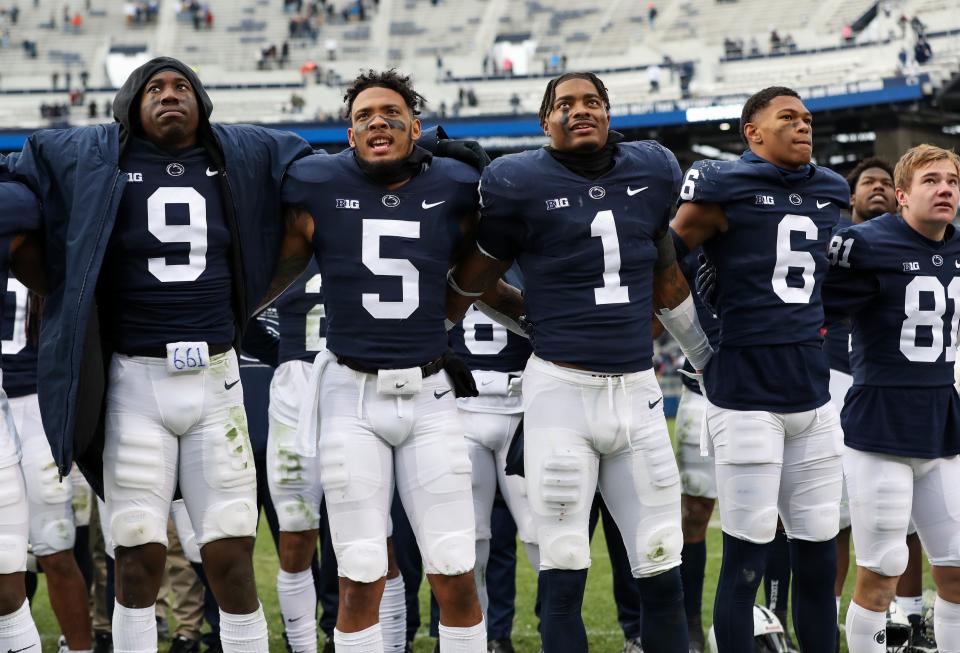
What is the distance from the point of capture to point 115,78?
105 ft

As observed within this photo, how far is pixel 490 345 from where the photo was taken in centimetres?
525

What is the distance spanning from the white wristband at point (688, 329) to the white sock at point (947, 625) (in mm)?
1243

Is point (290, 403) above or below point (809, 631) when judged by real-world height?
above

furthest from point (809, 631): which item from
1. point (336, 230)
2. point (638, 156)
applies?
point (336, 230)

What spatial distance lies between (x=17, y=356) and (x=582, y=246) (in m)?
2.68

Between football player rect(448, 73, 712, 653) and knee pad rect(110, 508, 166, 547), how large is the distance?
1.22 meters

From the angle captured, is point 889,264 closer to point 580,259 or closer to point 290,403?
point 580,259

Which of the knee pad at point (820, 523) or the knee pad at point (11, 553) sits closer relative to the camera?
the knee pad at point (11, 553)

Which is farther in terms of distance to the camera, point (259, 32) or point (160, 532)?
point (259, 32)

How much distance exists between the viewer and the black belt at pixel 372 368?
382 cm

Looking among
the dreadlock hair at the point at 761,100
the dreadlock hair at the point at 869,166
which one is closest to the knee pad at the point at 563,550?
the dreadlock hair at the point at 761,100

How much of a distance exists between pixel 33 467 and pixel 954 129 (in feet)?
77.8

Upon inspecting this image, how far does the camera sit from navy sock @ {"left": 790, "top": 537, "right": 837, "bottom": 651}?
408cm

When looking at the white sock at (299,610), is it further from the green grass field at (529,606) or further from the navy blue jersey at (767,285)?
the navy blue jersey at (767,285)
